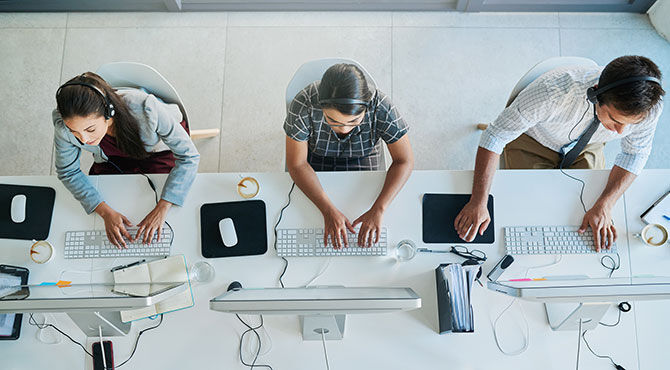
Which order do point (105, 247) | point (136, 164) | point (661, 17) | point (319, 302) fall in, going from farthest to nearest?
1. point (661, 17)
2. point (136, 164)
3. point (105, 247)
4. point (319, 302)

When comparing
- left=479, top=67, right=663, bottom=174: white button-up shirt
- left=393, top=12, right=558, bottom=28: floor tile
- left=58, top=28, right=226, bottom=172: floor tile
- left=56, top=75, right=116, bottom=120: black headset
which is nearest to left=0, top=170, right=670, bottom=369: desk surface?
left=479, top=67, right=663, bottom=174: white button-up shirt

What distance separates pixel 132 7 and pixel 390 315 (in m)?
2.33

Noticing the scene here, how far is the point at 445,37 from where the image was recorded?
103 inches

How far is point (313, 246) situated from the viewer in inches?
64.7

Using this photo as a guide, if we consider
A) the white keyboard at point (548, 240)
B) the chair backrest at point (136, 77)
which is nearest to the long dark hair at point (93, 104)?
the chair backrest at point (136, 77)

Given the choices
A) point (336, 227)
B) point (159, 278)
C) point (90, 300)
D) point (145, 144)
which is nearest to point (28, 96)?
point (145, 144)

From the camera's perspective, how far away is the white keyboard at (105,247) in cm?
166

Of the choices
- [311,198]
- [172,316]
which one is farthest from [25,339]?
[311,198]

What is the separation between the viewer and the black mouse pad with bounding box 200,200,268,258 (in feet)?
5.42

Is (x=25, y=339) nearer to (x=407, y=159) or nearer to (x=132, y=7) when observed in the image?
(x=407, y=159)

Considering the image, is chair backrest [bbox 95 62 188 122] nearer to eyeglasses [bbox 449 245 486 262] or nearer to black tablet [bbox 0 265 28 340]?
black tablet [bbox 0 265 28 340]

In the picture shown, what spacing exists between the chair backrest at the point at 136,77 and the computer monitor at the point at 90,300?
0.78 meters

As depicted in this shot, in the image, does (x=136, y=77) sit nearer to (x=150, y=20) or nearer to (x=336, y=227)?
(x=336, y=227)

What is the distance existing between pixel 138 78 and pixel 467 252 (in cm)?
144
